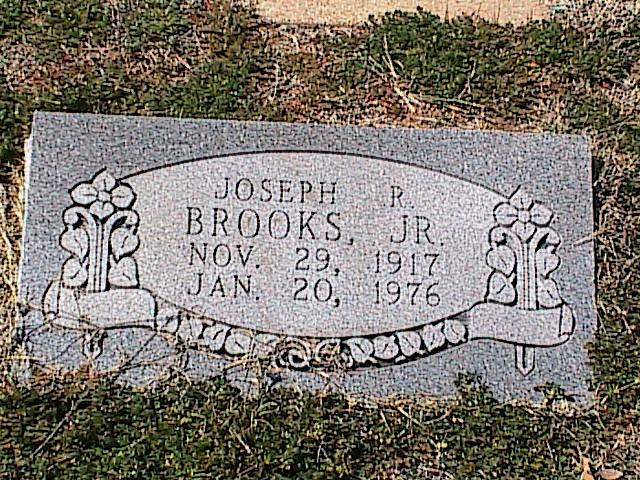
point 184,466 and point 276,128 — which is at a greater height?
point 276,128

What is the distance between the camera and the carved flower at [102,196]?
475 cm

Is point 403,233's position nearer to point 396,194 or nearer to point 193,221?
point 396,194

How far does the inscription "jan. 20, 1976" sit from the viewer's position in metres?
4.67

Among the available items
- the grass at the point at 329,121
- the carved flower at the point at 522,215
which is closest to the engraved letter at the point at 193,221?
the grass at the point at 329,121

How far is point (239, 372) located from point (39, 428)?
761mm

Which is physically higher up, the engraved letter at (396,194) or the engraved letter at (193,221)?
the engraved letter at (396,194)

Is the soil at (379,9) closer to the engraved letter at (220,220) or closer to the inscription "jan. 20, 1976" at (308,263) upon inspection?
the inscription "jan. 20, 1976" at (308,263)

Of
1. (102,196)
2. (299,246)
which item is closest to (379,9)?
(299,246)

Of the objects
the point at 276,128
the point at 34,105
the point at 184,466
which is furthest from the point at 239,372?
the point at 34,105

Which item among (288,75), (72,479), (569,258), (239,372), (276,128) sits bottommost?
(72,479)

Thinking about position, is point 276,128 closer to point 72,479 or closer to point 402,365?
point 402,365

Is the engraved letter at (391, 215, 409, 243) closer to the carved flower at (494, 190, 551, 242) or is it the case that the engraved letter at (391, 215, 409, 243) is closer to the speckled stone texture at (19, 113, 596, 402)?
the speckled stone texture at (19, 113, 596, 402)

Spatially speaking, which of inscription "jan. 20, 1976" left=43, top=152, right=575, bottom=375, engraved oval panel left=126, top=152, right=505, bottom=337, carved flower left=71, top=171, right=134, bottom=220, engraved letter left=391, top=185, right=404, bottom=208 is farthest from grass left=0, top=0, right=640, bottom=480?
engraved letter left=391, top=185, right=404, bottom=208

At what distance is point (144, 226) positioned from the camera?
4738mm
